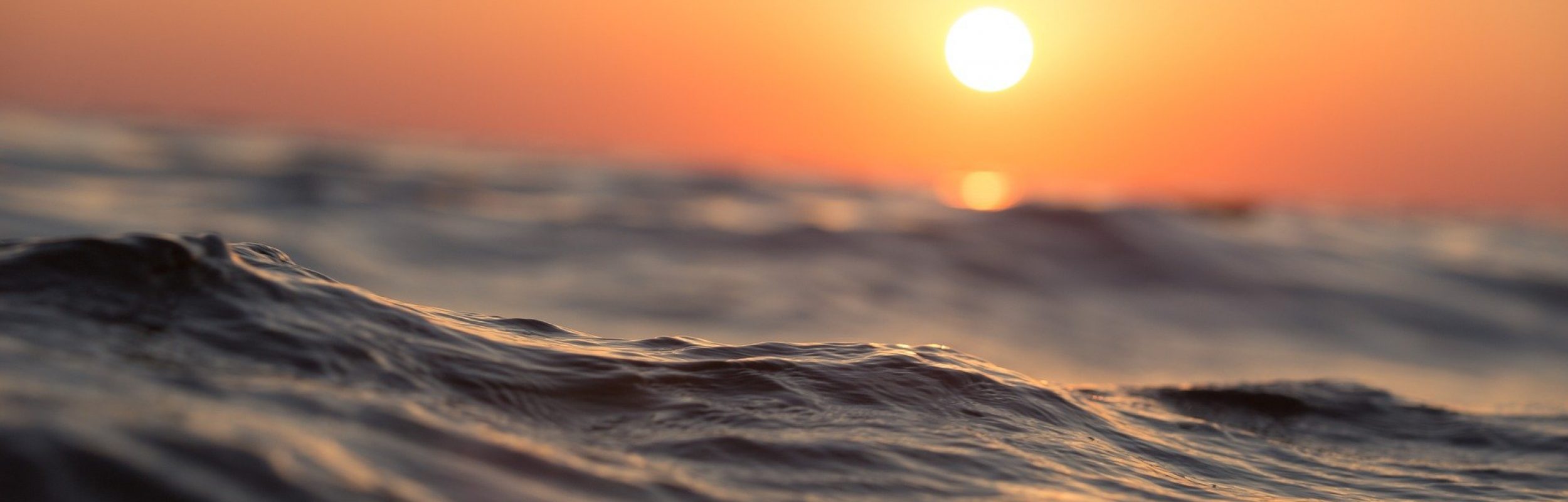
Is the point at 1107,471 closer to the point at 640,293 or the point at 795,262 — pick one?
the point at 640,293

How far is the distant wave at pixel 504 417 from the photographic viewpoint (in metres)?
1.73

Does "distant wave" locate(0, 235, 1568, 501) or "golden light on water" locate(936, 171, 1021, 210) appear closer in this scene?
"distant wave" locate(0, 235, 1568, 501)

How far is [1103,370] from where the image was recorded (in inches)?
361

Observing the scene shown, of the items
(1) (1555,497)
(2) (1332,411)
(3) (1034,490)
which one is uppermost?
(2) (1332,411)

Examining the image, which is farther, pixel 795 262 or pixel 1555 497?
pixel 795 262

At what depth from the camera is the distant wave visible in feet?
5.66

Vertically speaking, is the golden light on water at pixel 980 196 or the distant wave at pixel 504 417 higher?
the golden light on water at pixel 980 196

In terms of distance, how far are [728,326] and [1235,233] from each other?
12505 mm

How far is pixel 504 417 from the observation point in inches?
96.1

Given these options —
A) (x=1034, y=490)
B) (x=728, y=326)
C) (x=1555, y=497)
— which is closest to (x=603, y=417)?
(x=1034, y=490)

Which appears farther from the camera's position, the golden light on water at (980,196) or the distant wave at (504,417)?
the golden light on water at (980,196)

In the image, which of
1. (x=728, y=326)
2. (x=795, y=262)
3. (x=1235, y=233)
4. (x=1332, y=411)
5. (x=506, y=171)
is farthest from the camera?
(x=506, y=171)

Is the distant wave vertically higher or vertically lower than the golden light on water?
lower

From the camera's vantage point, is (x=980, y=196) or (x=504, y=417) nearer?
(x=504, y=417)
